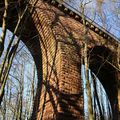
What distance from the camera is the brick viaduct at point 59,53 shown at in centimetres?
689

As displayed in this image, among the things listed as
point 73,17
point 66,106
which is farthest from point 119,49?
point 66,106

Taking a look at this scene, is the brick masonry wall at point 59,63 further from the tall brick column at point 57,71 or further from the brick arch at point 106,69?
the brick arch at point 106,69

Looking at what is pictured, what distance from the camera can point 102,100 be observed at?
10.6 metres

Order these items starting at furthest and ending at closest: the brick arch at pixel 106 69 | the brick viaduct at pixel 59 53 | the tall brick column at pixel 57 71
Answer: the brick arch at pixel 106 69, the brick viaduct at pixel 59 53, the tall brick column at pixel 57 71

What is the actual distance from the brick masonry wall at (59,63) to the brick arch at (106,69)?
990 millimetres

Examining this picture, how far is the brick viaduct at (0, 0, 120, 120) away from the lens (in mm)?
6891

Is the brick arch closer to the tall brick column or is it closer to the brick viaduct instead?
the brick viaduct

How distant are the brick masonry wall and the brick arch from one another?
0.99 m

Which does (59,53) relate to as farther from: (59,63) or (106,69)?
(106,69)

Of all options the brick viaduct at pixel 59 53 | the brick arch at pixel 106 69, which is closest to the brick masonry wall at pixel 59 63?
the brick viaduct at pixel 59 53

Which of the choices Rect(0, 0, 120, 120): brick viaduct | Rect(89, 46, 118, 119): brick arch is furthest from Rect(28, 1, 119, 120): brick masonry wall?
Rect(89, 46, 118, 119): brick arch

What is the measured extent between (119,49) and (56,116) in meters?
3.56

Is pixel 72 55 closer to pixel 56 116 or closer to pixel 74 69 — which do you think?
pixel 74 69

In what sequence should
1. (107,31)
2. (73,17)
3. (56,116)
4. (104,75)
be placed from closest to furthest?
(56,116), (73,17), (107,31), (104,75)
